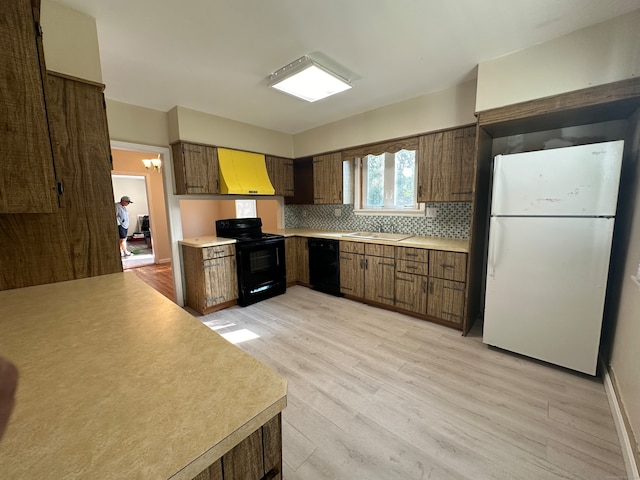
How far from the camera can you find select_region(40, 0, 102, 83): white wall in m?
1.54

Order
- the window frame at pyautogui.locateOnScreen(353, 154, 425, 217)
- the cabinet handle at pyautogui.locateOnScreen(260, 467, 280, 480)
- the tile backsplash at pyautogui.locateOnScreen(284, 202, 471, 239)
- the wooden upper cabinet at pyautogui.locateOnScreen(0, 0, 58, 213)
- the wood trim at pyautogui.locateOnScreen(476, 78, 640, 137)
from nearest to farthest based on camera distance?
the cabinet handle at pyautogui.locateOnScreen(260, 467, 280, 480), the wooden upper cabinet at pyautogui.locateOnScreen(0, 0, 58, 213), the wood trim at pyautogui.locateOnScreen(476, 78, 640, 137), the tile backsplash at pyautogui.locateOnScreen(284, 202, 471, 239), the window frame at pyautogui.locateOnScreen(353, 154, 425, 217)

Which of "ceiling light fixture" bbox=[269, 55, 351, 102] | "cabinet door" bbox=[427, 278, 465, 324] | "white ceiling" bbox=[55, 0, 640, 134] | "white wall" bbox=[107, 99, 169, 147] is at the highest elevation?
"white ceiling" bbox=[55, 0, 640, 134]

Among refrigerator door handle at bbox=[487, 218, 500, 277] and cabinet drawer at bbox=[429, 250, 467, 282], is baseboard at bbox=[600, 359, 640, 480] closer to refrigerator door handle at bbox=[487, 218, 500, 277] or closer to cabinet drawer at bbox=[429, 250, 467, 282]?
refrigerator door handle at bbox=[487, 218, 500, 277]

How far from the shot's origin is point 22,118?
95 centimetres

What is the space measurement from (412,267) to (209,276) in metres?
2.40

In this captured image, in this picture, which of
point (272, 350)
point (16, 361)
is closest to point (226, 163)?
point (272, 350)

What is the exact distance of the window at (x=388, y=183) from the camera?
3.53 metres

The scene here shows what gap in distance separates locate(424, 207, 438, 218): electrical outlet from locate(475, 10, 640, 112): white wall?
126 cm

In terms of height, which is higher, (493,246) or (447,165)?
(447,165)

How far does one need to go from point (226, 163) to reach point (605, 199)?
12.2 feet

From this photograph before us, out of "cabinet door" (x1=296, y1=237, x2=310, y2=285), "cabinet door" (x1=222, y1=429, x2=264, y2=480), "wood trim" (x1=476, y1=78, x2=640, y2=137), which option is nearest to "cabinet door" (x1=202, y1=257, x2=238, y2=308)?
"cabinet door" (x1=296, y1=237, x2=310, y2=285)

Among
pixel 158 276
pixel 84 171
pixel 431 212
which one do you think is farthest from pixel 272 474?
pixel 158 276

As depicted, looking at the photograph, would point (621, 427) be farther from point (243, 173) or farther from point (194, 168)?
point (194, 168)

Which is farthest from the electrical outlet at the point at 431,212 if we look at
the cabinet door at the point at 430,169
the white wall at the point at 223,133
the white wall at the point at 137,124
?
the white wall at the point at 137,124
